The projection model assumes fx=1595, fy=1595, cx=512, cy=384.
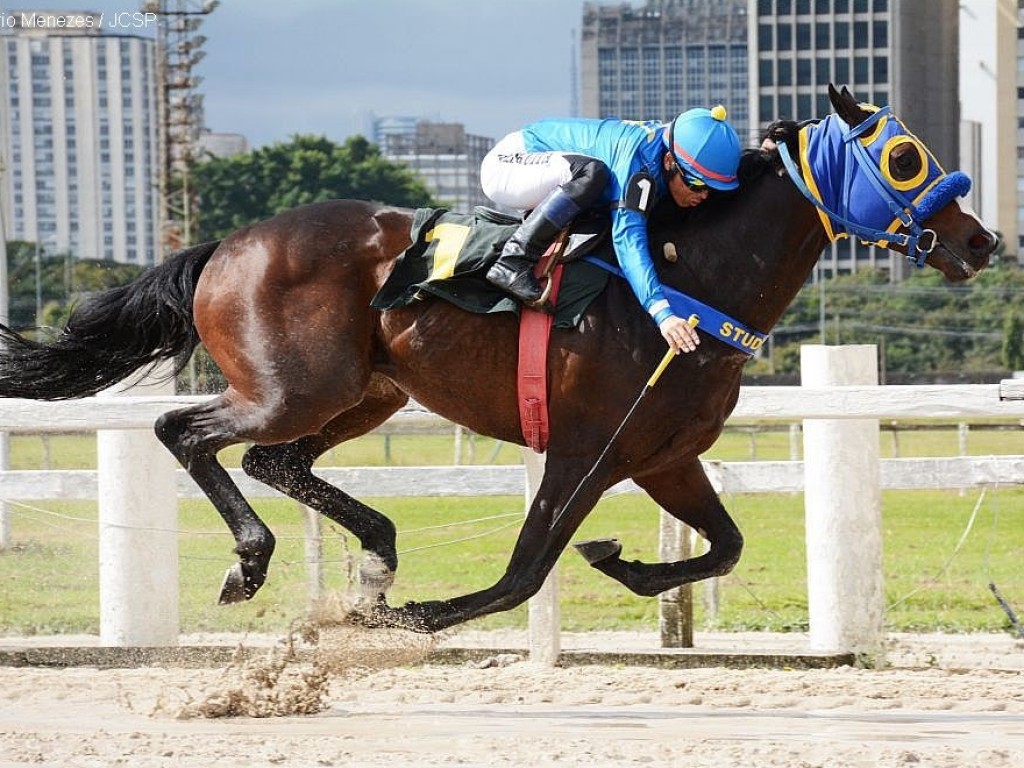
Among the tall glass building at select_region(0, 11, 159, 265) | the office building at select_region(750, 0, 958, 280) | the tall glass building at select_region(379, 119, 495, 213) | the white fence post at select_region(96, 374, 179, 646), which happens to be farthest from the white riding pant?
the tall glass building at select_region(379, 119, 495, 213)

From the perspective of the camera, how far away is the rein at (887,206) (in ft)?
15.6

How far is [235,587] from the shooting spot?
5.20 metres

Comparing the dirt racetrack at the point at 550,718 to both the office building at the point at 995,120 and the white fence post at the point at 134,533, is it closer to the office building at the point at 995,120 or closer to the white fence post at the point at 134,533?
the white fence post at the point at 134,533

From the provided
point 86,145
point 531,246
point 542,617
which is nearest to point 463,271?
point 531,246

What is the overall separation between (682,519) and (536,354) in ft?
2.67

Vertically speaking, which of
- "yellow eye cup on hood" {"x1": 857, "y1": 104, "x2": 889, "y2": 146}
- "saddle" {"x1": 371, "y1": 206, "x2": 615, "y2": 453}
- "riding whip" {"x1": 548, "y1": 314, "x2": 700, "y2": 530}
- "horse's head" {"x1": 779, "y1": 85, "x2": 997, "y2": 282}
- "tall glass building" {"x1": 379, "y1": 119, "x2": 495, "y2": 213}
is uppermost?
"tall glass building" {"x1": 379, "y1": 119, "x2": 495, "y2": 213}

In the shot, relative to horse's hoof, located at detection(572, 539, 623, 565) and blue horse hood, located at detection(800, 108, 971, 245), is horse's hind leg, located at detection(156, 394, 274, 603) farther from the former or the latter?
blue horse hood, located at detection(800, 108, 971, 245)

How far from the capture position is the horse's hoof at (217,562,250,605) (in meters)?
5.19

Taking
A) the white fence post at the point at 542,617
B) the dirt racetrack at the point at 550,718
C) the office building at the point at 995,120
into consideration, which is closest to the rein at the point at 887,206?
the dirt racetrack at the point at 550,718

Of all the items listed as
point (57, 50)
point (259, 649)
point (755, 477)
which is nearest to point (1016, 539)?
point (755, 477)

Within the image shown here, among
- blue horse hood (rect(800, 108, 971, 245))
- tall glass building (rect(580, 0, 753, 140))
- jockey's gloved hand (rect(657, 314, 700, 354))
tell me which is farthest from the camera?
tall glass building (rect(580, 0, 753, 140))

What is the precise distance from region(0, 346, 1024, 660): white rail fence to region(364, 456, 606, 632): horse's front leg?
40.5 inches

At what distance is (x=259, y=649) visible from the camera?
6.10 meters

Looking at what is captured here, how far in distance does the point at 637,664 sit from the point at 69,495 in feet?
8.53
